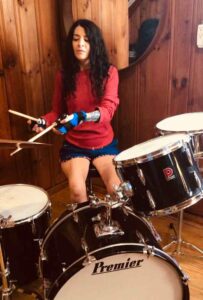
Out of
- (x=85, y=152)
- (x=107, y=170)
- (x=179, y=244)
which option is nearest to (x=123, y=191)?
(x=107, y=170)

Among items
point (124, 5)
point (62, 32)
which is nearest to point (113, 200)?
point (124, 5)

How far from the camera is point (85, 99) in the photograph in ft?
5.72

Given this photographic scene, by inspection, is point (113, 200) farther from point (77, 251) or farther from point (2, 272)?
point (2, 272)

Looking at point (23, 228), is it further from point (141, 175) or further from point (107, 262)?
point (141, 175)

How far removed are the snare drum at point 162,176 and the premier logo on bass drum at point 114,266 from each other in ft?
0.74

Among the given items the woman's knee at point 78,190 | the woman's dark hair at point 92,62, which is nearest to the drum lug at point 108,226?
the woman's knee at point 78,190

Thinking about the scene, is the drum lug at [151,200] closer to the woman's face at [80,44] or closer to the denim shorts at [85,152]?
the denim shorts at [85,152]

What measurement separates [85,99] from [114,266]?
38.5 inches

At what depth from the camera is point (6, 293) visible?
4.15ft

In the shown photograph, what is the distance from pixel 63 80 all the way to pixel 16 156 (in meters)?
0.61

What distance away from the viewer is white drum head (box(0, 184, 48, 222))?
1327mm

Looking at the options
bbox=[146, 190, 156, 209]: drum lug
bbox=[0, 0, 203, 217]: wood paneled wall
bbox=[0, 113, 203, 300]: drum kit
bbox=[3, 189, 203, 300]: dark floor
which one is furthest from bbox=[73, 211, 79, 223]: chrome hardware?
bbox=[0, 0, 203, 217]: wood paneled wall

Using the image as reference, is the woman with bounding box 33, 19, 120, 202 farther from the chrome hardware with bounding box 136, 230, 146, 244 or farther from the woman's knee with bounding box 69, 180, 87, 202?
the chrome hardware with bounding box 136, 230, 146, 244

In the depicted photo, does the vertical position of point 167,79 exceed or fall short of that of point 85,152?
it exceeds it
